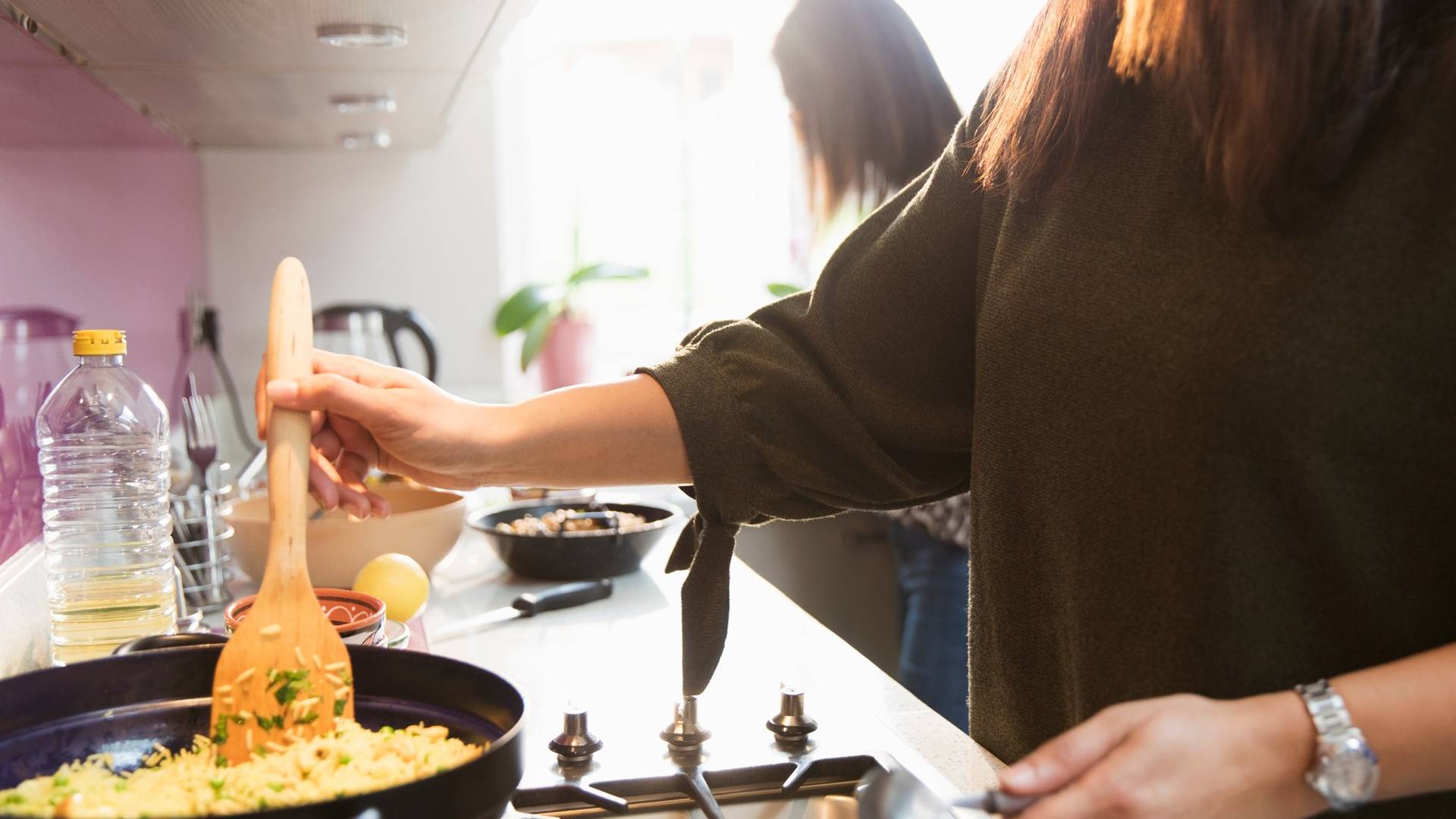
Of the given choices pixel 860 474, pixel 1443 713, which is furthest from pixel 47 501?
pixel 1443 713

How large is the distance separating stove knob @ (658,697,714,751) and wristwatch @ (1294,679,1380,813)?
437 millimetres

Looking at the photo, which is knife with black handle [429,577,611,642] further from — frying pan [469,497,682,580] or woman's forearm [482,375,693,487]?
woman's forearm [482,375,693,487]

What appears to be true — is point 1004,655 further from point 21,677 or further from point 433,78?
point 433,78

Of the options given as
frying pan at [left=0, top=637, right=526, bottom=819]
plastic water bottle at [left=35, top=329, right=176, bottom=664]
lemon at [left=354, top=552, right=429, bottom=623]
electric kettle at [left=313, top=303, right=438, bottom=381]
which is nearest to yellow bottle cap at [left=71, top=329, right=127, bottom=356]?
plastic water bottle at [left=35, top=329, right=176, bottom=664]

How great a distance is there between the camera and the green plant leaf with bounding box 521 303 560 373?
10.0ft

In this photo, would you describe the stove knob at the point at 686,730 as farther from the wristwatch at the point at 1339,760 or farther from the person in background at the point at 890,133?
the person in background at the point at 890,133

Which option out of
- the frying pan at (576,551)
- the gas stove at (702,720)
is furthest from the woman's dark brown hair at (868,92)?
the gas stove at (702,720)

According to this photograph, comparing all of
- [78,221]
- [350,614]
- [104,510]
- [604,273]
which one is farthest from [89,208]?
[604,273]

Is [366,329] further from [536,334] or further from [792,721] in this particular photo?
[792,721]

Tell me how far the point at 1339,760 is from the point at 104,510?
0.92 meters

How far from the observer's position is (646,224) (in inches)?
172

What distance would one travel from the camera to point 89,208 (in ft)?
5.16

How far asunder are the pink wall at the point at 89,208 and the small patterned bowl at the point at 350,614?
0.41 metres

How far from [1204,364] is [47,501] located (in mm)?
881
